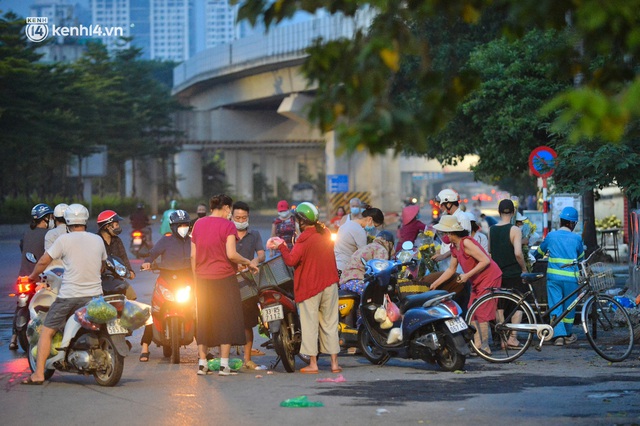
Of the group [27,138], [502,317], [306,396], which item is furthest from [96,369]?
[27,138]

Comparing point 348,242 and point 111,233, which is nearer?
point 111,233

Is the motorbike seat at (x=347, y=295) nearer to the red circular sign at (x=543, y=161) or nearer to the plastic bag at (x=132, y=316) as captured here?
the plastic bag at (x=132, y=316)

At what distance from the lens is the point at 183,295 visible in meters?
12.4

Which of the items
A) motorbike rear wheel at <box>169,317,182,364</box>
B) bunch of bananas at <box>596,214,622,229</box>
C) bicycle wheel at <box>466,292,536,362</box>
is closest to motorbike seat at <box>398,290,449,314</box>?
bicycle wheel at <box>466,292,536,362</box>

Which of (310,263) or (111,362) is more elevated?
(310,263)

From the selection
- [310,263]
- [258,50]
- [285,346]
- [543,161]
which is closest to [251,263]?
[310,263]

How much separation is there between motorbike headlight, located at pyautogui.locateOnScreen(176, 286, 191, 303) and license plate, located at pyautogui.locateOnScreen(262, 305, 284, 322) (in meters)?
1.30

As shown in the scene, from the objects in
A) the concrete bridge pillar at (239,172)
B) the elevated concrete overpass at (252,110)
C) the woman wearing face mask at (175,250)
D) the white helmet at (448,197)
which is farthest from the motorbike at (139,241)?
the concrete bridge pillar at (239,172)

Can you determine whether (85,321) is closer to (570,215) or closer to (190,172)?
(570,215)

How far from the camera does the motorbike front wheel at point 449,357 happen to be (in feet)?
37.2

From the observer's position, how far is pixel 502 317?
1274cm

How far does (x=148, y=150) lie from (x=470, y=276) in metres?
71.8

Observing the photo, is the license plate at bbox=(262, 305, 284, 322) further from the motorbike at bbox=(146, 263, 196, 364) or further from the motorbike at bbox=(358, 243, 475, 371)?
the motorbike at bbox=(146, 263, 196, 364)

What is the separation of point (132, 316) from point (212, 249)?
1.16 meters
